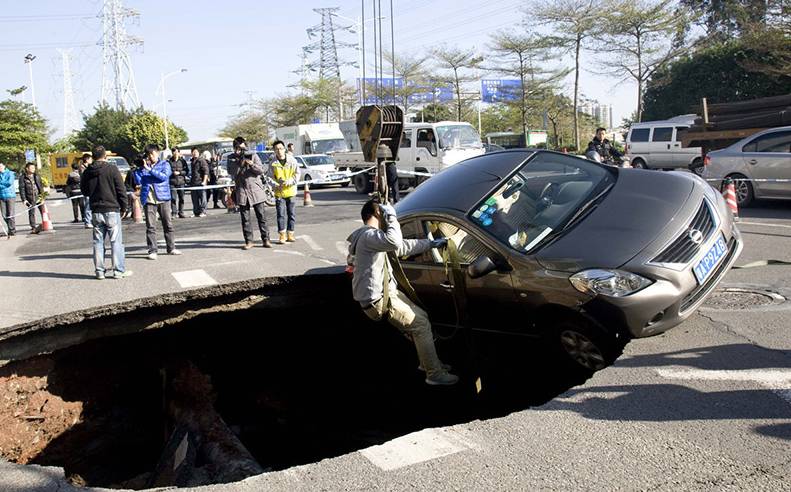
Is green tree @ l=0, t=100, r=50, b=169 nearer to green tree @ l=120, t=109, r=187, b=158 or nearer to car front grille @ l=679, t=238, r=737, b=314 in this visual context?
green tree @ l=120, t=109, r=187, b=158

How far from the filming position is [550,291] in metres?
5.00

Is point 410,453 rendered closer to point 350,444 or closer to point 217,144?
point 350,444

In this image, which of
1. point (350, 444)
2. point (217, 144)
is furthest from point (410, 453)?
point (217, 144)

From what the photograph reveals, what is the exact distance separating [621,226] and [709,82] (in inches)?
1285

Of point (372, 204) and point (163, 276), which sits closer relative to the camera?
point (372, 204)

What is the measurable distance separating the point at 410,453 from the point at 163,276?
6799 millimetres

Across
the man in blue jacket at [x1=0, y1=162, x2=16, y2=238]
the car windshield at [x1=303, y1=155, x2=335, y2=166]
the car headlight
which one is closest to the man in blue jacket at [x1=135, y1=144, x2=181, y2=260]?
the man in blue jacket at [x1=0, y1=162, x2=16, y2=238]

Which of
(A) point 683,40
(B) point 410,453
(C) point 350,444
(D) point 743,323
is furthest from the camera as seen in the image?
(A) point 683,40

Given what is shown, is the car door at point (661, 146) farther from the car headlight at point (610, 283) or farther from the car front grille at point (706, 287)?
the car headlight at point (610, 283)

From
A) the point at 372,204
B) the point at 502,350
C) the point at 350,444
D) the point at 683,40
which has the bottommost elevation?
the point at 350,444

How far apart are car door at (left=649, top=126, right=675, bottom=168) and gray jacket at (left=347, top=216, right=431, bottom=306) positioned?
63.5 feet

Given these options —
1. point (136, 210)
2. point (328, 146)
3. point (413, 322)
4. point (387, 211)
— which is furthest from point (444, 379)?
point (328, 146)

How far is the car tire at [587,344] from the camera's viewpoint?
484cm

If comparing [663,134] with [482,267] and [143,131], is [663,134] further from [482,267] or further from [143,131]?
[143,131]
